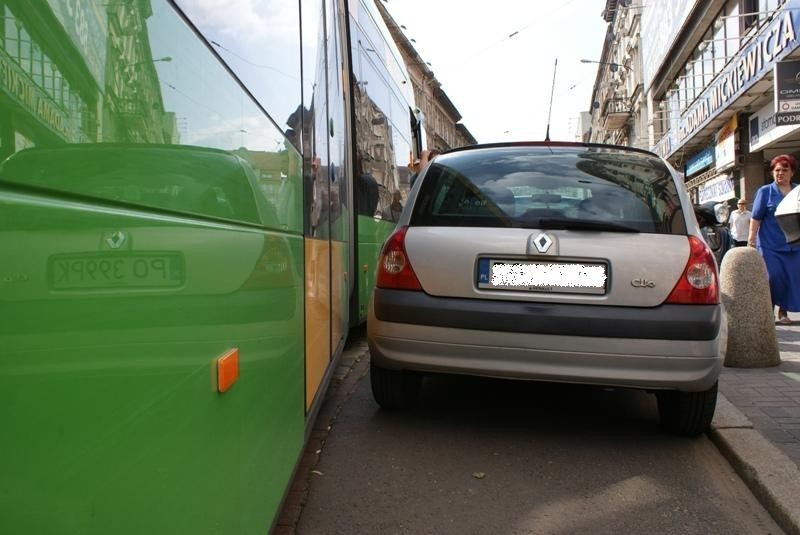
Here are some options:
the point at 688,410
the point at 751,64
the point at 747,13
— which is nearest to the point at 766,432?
the point at 688,410

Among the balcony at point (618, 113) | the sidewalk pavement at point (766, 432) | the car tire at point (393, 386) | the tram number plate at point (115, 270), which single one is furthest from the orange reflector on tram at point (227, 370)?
the balcony at point (618, 113)

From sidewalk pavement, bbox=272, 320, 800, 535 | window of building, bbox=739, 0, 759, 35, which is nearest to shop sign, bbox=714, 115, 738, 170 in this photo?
window of building, bbox=739, 0, 759, 35

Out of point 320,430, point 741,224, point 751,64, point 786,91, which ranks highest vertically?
point 751,64

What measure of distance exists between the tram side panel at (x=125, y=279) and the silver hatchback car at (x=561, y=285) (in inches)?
73.8

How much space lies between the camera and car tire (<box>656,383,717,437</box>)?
11.9ft

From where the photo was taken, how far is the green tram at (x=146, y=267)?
2.67 ft

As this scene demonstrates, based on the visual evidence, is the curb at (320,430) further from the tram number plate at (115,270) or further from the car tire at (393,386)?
the tram number plate at (115,270)

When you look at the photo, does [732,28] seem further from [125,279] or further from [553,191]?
[125,279]

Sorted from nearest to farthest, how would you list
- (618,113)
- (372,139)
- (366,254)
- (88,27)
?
(88,27) < (366,254) < (372,139) < (618,113)

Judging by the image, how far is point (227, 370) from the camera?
162 centimetres

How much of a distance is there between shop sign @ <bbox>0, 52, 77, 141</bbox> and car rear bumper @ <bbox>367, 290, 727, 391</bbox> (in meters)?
2.81

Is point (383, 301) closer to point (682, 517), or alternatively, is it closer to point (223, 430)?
point (682, 517)

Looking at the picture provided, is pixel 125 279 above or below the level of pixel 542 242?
below

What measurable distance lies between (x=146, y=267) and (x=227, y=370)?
56cm
